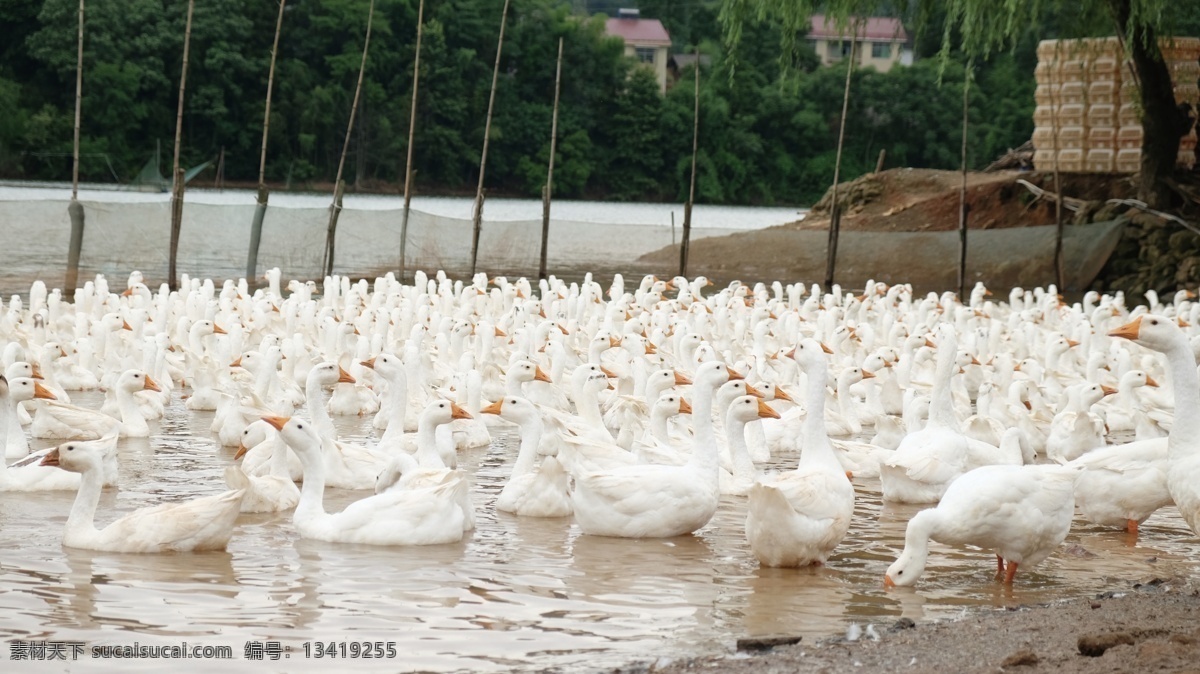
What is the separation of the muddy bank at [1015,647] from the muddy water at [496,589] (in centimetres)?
30

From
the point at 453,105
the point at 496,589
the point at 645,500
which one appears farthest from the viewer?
the point at 453,105

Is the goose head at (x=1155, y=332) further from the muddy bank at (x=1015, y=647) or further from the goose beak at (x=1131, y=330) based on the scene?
the muddy bank at (x=1015, y=647)

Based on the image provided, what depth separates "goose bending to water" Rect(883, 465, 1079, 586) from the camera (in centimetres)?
713

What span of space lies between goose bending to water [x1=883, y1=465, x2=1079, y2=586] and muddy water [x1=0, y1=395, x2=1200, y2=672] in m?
0.18

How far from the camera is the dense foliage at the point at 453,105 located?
4803 cm

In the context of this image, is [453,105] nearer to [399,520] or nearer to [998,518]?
[399,520]

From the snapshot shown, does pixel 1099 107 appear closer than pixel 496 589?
No

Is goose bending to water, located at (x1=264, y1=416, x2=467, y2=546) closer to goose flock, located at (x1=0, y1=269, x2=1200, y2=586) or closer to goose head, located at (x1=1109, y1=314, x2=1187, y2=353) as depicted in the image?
goose flock, located at (x1=0, y1=269, x2=1200, y2=586)

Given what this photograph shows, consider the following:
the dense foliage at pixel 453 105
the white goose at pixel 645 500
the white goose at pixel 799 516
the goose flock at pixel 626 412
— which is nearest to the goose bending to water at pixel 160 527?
the goose flock at pixel 626 412

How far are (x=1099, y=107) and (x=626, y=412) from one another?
19293mm

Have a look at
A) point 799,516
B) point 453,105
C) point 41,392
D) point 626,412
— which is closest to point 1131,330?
point 799,516

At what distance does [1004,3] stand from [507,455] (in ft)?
37.7

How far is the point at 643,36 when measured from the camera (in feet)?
257

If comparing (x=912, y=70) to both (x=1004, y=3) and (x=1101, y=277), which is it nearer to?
(x=1101, y=277)
